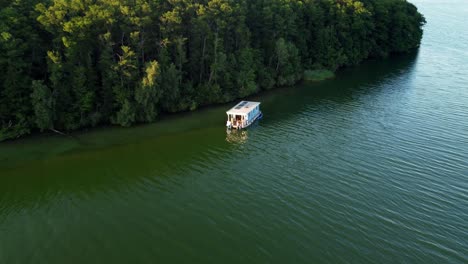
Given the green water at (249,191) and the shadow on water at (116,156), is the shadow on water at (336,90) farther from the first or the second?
the green water at (249,191)

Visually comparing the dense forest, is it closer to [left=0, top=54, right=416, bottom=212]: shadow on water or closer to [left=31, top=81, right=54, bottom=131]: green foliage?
[left=31, top=81, right=54, bottom=131]: green foliage

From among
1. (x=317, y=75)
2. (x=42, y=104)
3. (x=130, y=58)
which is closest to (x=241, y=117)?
(x=130, y=58)

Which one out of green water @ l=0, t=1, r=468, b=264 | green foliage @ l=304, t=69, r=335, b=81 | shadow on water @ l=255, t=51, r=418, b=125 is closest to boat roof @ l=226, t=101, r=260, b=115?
green water @ l=0, t=1, r=468, b=264

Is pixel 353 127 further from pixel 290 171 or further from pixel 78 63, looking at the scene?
pixel 78 63

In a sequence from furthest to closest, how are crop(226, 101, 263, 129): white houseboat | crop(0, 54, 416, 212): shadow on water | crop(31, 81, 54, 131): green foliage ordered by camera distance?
crop(226, 101, 263, 129): white houseboat < crop(31, 81, 54, 131): green foliage < crop(0, 54, 416, 212): shadow on water

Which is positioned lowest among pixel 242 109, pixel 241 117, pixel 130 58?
pixel 241 117

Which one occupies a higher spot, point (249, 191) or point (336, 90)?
point (336, 90)

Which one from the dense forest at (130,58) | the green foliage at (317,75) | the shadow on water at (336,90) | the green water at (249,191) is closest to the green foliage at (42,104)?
the dense forest at (130,58)

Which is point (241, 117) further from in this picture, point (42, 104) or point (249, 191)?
point (42, 104)
